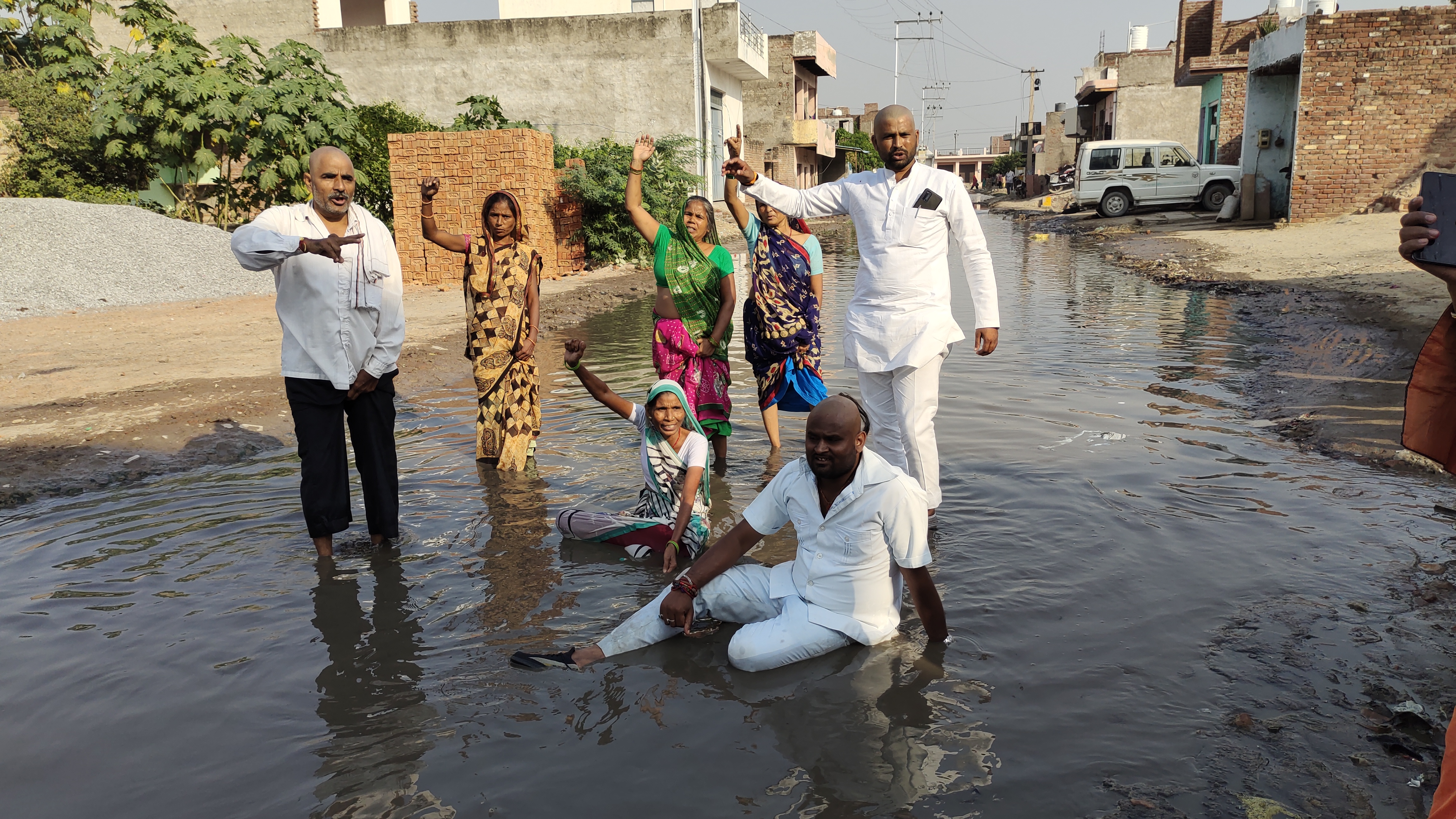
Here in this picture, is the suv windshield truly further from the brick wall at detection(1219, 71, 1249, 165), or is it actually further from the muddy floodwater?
the muddy floodwater

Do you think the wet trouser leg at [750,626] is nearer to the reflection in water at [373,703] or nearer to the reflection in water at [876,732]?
the reflection in water at [876,732]

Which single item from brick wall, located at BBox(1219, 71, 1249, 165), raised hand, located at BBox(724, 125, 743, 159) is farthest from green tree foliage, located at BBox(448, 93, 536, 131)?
brick wall, located at BBox(1219, 71, 1249, 165)

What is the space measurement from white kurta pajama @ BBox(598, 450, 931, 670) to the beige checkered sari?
2.76 m

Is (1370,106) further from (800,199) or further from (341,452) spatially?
(341,452)

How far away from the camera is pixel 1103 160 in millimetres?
27562

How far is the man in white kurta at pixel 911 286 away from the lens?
15.0 ft

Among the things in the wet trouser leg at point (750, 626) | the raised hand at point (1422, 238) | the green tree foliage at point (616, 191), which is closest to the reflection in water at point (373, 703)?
the wet trouser leg at point (750, 626)

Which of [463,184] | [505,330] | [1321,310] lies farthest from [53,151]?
[1321,310]

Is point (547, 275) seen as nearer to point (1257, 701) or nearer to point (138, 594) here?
point (138, 594)

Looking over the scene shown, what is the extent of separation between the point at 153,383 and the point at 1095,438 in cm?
764

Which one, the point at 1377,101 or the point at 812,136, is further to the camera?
the point at 812,136

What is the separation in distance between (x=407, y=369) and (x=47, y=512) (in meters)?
4.14

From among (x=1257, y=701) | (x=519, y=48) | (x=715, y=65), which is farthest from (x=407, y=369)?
(x=715, y=65)

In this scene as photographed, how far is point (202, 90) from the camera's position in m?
18.0
